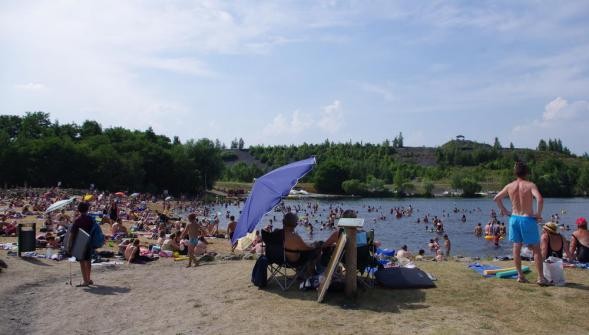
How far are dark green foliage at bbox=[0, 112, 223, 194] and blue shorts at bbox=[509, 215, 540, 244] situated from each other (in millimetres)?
72902

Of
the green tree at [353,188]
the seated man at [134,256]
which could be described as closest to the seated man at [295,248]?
the seated man at [134,256]

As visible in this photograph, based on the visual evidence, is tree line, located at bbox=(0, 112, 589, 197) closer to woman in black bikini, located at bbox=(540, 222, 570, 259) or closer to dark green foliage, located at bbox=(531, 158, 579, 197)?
dark green foliage, located at bbox=(531, 158, 579, 197)

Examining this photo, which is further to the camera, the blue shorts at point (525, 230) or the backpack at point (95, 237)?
the backpack at point (95, 237)

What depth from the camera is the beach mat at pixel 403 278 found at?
7.72 meters

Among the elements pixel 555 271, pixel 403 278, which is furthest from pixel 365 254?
pixel 555 271

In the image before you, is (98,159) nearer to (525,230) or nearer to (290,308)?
(290,308)

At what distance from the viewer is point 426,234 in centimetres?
3841

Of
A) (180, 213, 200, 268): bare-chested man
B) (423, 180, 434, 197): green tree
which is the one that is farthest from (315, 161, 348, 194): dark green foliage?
(180, 213, 200, 268): bare-chested man

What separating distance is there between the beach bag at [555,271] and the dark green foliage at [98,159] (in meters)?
73.2

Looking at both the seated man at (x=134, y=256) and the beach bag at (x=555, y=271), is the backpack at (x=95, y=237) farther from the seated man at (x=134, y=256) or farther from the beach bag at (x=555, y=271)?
the beach bag at (x=555, y=271)

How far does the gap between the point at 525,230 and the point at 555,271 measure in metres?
0.83

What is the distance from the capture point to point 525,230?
24.6 feet

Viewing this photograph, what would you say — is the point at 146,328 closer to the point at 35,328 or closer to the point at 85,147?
the point at 35,328

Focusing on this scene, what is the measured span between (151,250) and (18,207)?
24833 millimetres
